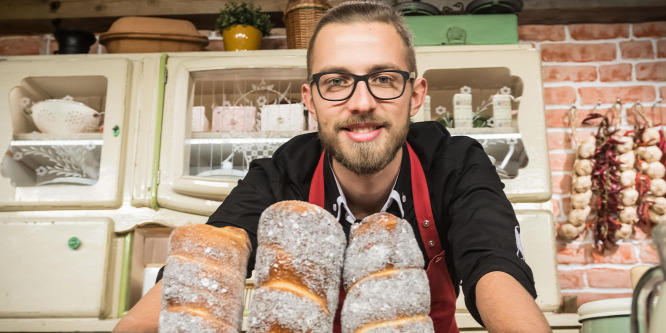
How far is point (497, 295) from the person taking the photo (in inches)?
27.7

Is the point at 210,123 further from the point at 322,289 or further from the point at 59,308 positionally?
the point at 322,289

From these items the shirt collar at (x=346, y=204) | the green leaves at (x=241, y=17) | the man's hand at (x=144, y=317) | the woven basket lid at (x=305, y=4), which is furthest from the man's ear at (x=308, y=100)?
the green leaves at (x=241, y=17)

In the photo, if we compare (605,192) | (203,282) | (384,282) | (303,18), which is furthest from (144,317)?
(605,192)

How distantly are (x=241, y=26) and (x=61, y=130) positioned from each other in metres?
0.77

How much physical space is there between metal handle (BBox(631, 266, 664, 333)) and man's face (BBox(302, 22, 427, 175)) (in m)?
0.57

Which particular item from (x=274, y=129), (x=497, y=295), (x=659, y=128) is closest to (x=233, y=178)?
(x=274, y=129)

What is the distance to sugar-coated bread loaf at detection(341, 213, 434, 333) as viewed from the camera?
566 mm

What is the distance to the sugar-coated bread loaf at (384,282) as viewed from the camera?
0.57 meters

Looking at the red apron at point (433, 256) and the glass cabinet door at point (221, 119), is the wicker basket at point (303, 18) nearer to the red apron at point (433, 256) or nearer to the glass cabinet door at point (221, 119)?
the glass cabinet door at point (221, 119)

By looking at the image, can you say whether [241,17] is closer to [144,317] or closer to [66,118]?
[66,118]

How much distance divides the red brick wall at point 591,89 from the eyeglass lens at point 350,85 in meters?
1.48

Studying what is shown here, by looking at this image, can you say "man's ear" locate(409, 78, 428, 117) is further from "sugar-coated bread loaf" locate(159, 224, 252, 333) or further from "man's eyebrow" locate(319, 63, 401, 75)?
"sugar-coated bread loaf" locate(159, 224, 252, 333)

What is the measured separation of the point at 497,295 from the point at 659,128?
195 cm

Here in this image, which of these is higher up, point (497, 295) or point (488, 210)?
point (488, 210)
